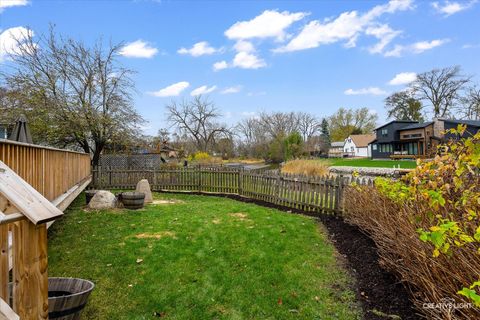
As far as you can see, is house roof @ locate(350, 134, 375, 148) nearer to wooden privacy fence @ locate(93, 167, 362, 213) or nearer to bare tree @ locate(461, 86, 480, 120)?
bare tree @ locate(461, 86, 480, 120)

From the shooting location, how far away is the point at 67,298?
2.60 metres

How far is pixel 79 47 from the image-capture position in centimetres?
1606

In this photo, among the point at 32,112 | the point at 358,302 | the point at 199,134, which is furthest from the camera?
the point at 199,134

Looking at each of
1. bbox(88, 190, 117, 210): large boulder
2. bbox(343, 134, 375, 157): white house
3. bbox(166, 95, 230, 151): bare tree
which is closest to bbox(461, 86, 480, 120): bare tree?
bbox(343, 134, 375, 157): white house

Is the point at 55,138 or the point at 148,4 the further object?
the point at 55,138

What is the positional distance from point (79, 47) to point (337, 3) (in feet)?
42.8

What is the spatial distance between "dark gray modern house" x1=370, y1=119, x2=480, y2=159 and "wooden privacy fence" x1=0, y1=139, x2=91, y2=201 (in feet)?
132

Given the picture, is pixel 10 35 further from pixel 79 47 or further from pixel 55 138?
pixel 55 138

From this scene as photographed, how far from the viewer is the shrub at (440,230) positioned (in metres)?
2.33

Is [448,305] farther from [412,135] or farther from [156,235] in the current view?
[412,135]

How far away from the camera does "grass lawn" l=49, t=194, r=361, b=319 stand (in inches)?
133

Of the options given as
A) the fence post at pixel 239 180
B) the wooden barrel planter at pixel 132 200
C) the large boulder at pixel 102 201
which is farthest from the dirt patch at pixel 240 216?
the fence post at pixel 239 180

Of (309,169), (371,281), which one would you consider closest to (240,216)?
(371,281)

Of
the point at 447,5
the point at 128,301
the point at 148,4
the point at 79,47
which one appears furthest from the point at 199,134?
the point at 128,301
